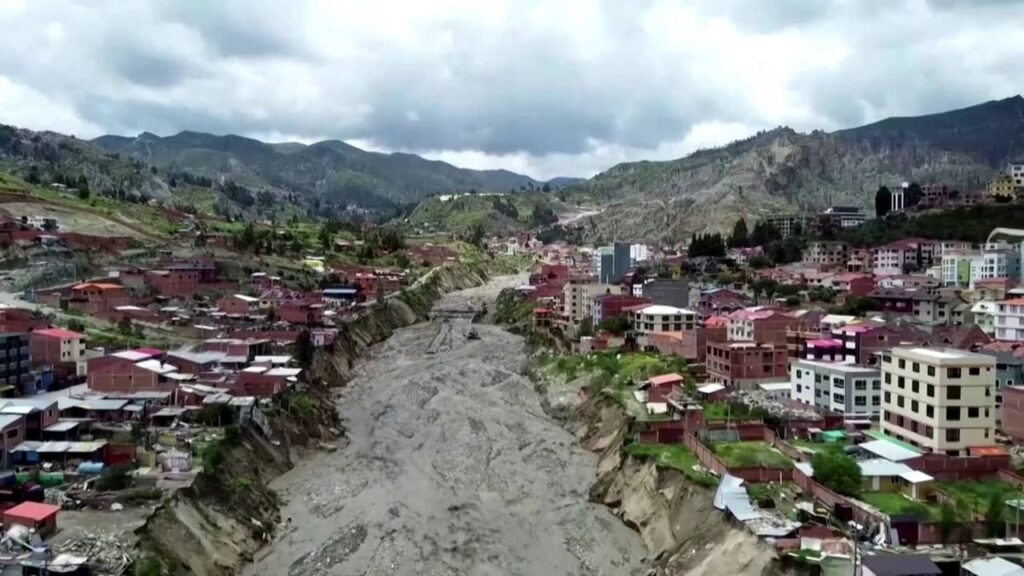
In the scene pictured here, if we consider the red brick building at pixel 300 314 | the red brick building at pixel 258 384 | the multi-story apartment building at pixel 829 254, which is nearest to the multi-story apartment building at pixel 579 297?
the red brick building at pixel 300 314

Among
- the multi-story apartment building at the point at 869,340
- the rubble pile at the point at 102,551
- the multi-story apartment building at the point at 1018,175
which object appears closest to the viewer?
the rubble pile at the point at 102,551

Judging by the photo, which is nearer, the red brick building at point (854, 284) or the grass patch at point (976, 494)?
the grass patch at point (976, 494)

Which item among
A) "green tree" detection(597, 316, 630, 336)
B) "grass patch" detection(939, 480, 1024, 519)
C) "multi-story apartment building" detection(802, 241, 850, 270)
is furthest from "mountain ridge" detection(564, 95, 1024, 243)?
"grass patch" detection(939, 480, 1024, 519)

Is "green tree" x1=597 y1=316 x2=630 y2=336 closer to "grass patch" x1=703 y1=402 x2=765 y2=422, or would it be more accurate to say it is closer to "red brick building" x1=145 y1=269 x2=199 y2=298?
"grass patch" x1=703 y1=402 x2=765 y2=422

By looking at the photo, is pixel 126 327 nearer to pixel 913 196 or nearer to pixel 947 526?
pixel 947 526

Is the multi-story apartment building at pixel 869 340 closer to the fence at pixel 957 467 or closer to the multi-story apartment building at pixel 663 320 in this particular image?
the fence at pixel 957 467

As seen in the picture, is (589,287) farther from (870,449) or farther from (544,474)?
(870,449)

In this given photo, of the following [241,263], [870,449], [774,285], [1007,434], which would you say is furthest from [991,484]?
[241,263]
